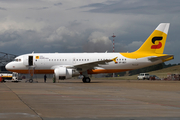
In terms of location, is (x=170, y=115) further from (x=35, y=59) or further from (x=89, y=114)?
(x=35, y=59)

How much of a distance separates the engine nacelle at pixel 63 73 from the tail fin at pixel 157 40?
10083mm

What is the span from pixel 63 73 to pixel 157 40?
44.0 feet

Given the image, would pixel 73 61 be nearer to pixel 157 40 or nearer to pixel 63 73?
pixel 63 73

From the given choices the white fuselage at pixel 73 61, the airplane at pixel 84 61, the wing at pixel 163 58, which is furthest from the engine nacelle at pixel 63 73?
the wing at pixel 163 58

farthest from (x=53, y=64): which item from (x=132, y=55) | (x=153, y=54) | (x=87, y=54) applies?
(x=153, y=54)

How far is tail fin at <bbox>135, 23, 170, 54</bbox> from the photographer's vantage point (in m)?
36.2

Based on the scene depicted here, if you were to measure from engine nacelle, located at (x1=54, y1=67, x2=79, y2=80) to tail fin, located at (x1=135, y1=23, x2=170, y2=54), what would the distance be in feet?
33.1

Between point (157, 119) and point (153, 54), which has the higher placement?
point (153, 54)

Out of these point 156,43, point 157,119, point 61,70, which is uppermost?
point 156,43

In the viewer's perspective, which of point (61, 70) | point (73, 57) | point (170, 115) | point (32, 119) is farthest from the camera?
point (73, 57)

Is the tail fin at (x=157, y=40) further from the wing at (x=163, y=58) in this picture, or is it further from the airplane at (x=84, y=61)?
the wing at (x=163, y=58)

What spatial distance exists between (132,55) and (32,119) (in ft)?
95.1

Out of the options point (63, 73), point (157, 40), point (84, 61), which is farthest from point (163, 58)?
point (63, 73)

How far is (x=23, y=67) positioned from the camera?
117 feet
